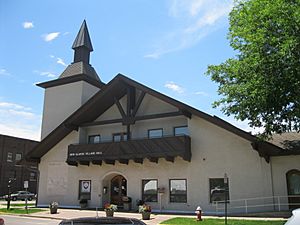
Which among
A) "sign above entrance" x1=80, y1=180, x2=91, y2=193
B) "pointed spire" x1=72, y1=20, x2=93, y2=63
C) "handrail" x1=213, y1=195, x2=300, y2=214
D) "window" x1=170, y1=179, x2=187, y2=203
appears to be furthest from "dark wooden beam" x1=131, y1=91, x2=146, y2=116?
"pointed spire" x1=72, y1=20, x2=93, y2=63

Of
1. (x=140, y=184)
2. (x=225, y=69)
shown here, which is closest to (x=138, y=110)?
(x=140, y=184)

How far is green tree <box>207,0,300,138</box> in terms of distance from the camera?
15367mm

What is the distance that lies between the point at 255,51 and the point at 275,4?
230 centimetres

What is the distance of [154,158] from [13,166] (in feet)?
131

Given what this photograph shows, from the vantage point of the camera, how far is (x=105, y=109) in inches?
1108

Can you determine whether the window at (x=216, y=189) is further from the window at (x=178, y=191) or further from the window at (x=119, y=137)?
the window at (x=119, y=137)

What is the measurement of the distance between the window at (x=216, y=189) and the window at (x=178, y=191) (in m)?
1.79

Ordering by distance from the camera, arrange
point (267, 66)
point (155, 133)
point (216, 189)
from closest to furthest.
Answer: point (267, 66), point (216, 189), point (155, 133)

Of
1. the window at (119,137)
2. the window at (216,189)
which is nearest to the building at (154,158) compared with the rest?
the window at (216,189)

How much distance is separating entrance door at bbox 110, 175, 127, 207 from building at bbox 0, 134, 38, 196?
29452 mm

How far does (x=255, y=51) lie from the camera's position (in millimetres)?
16406

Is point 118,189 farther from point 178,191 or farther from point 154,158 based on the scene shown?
point 178,191

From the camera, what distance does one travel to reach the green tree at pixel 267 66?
15.4 metres

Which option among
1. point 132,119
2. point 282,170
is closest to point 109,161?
point 132,119
